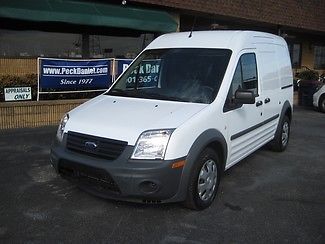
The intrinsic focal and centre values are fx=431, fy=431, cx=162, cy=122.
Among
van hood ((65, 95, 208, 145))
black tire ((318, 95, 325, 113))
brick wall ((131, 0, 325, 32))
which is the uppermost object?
brick wall ((131, 0, 325, 32))

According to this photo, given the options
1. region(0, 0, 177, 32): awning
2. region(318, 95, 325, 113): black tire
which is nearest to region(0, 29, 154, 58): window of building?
region(0, 0, 177, 32): awning

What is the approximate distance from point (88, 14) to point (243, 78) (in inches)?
222

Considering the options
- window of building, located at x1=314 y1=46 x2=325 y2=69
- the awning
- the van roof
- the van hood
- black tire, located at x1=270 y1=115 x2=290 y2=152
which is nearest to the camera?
the van hood

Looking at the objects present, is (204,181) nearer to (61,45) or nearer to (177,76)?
(177,76)

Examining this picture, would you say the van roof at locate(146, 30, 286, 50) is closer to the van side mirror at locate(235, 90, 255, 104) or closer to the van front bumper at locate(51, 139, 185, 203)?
the van side mirror at locate(235, 90, 255, 104)

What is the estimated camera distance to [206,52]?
17.9 ft

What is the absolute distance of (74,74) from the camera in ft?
32.0

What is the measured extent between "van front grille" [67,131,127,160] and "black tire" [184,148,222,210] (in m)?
0.81

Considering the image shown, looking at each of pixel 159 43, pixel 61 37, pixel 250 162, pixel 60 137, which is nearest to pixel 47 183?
pixel 60 137

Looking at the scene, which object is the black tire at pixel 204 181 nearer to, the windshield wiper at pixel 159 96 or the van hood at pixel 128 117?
the van hood at pixel 128 117

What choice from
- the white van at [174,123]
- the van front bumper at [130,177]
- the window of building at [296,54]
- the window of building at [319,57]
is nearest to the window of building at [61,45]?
the white van at [174,123]

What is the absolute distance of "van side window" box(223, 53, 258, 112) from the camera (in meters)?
5.15

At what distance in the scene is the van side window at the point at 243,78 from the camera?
16.9ft

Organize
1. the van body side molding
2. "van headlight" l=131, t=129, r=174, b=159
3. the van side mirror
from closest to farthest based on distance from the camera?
"van headlight" l=131, t=129, r=174, b=159
the van side mirror
the van body side molding
